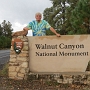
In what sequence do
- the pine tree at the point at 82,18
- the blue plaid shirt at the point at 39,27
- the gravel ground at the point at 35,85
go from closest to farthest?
the gravel ground at the point at 35,85 < the blue plaid shirt at the point at 39,27 < the pine tree at the point at 82,18

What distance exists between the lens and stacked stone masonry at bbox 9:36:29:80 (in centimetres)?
953

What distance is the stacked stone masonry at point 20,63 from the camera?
9.53 metres

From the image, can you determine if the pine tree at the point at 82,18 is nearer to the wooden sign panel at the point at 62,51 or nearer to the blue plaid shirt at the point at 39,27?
the wooden sign panel at the point at 62,51

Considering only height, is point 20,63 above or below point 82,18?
below

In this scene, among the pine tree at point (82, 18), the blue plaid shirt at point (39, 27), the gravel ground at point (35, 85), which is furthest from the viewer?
the pine tree at point (82, 18)

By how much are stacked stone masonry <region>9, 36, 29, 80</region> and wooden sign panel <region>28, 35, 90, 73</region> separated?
0.69 ft

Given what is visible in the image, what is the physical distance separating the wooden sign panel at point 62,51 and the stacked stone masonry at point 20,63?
210 millimetres

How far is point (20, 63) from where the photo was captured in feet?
31.3

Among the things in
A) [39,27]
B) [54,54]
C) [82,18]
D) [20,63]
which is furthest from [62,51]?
[82,18]

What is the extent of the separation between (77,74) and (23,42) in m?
1.93

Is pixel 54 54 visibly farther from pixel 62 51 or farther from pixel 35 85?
pixel 35 85

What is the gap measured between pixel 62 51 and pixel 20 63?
4.43ft

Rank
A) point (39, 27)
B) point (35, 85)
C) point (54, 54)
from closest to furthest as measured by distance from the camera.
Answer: point (35, 85)
point (39, 27)
point (54, 54)

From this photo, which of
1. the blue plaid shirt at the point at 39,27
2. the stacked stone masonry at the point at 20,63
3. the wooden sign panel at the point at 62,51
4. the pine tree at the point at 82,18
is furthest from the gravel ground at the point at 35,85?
the pine tree at the point at 82,18
